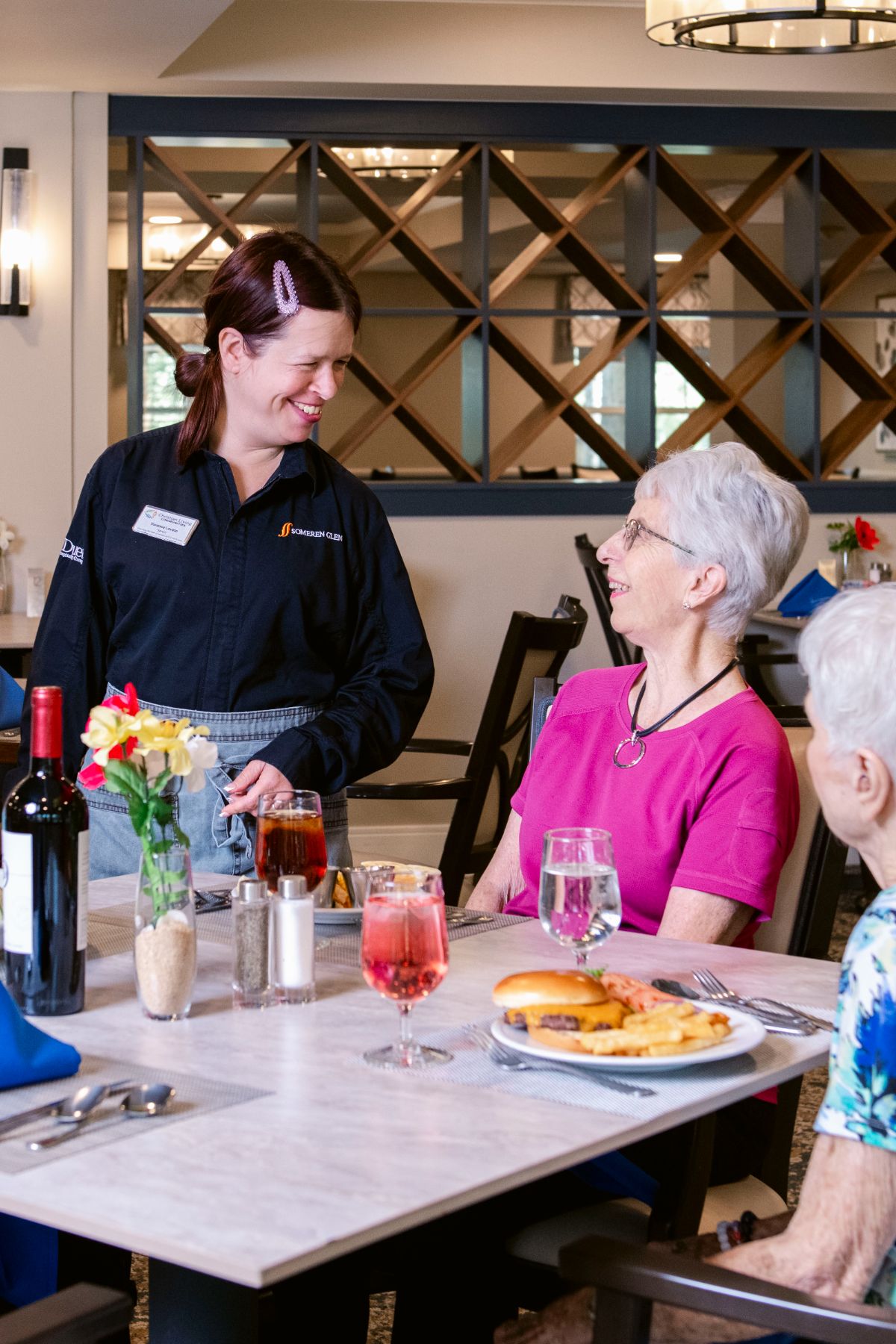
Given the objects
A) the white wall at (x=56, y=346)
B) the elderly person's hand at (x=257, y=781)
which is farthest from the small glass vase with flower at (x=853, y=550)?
the elderly person's hand at (x=257, y=781)

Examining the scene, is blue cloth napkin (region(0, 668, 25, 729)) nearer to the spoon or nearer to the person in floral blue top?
the spoon

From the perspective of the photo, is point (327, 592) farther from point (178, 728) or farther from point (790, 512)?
point (178, 728)

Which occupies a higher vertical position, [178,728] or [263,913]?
[178,728]

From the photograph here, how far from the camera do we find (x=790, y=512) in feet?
7.61

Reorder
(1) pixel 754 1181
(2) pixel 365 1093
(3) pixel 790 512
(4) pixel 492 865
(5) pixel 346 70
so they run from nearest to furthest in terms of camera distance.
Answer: (2) pixel 365 1093
(1) pixel 754 1181
(3) pixel 790 512
(4) pixel 492 865
(5) pixel 346 70

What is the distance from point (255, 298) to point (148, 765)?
42.9 inches

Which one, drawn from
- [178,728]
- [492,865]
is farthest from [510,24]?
[178,728]

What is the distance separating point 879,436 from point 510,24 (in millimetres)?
7146

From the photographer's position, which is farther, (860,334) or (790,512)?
(860,334)

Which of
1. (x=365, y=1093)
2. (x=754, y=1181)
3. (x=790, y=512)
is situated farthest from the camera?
(x=790, y=512)

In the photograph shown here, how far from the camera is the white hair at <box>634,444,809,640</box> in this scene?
2.31 meters

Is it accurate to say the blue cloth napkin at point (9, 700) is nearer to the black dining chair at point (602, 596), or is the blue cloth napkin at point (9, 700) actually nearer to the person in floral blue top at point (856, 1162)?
the black dining chair at point (602, 596)

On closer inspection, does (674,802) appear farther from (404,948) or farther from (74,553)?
(74,553)

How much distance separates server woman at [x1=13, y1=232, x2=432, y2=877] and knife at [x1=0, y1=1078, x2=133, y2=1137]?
1026mm
